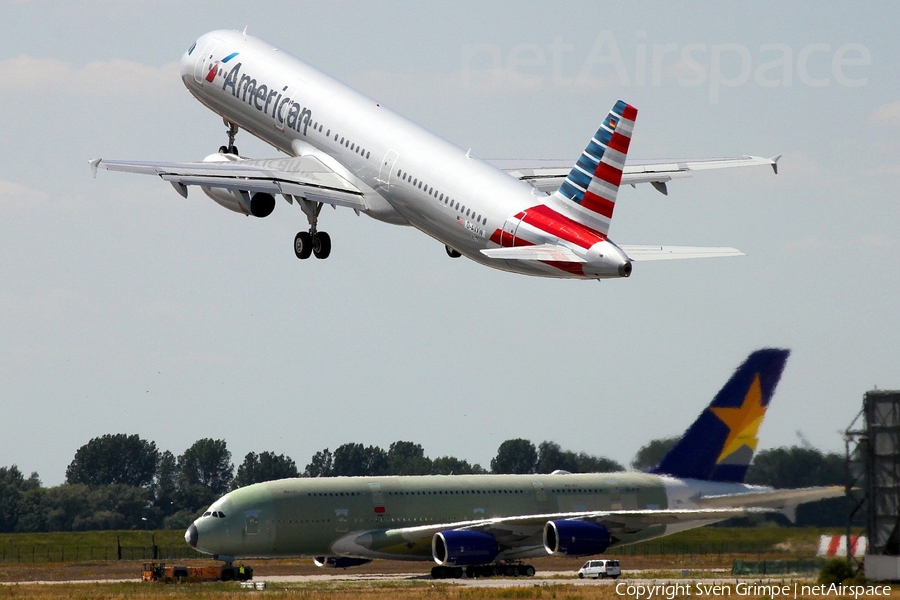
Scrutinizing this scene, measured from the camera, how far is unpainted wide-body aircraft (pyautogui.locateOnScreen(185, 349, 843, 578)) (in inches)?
2813

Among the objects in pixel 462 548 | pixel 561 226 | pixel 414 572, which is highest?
pixel 561 226

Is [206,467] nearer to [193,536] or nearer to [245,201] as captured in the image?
[193,536]

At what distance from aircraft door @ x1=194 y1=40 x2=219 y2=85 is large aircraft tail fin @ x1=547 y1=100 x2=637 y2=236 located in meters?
24.9

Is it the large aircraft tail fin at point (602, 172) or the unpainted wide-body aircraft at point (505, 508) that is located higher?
the large aircraft tail fin at point (602, 172)

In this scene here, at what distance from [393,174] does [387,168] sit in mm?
548

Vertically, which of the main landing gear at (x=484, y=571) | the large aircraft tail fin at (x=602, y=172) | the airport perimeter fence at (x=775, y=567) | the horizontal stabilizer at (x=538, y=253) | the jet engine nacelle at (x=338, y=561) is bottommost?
the airport perimeter fence at (x=775, y=567)

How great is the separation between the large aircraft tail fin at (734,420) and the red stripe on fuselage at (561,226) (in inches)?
1033

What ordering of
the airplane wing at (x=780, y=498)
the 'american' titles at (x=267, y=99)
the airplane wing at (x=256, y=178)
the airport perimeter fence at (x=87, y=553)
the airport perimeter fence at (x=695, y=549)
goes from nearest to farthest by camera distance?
the airplane wing at (x=256, y=178)
the airplane wing at (x=780, y=498)
the 'american' titles at (x=267, y=99)
the airport perimeter fence at (x=695, y=549)
the airport perimeter fence at (x=87, y=553)

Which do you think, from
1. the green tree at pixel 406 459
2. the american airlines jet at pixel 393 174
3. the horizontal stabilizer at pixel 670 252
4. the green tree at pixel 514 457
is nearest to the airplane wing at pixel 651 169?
the american airlines jet at pixel 393 174

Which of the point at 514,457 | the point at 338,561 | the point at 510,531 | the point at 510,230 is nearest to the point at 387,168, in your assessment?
the point at 510,230

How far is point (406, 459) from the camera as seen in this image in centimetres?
16562

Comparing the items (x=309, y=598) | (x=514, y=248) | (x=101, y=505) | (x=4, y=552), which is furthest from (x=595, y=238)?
(x=101, y=505)

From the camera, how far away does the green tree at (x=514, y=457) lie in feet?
454

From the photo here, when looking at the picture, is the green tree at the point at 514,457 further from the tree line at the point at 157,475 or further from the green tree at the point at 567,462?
the green tree at the point at 567,462
